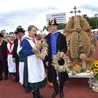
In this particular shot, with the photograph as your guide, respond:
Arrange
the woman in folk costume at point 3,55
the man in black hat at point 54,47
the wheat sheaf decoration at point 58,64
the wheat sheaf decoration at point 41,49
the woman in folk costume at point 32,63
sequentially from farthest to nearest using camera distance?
the woman in folk costume at point 3,55 < the man in black hat at point 54,47 < the wheat sheaf decoration at point 58,64 < the woman in folk costume at point 32,63 < the wheat sheaf decoration at point 41,49

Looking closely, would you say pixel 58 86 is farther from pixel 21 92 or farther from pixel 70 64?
pixel 70 64

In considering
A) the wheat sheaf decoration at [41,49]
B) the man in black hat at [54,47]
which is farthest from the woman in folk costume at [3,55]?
the wheat sheaf decoration at [41,49]

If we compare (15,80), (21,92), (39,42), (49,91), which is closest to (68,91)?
(49,91)

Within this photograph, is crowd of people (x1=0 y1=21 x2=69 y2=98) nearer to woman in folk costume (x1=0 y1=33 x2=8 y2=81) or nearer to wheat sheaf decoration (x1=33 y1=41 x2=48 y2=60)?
wheat sheaf decoration (x1=33 y1=41 x2=48 y2=60)

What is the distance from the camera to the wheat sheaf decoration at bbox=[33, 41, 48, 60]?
27.3 feet

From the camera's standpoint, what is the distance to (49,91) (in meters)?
10.1

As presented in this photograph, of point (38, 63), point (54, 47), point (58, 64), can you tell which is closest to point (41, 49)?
point (38, 63)

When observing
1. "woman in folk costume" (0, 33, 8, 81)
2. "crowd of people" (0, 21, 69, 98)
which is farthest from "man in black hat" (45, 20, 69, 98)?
"woman in folk costume" (0, 33, 8, 81)

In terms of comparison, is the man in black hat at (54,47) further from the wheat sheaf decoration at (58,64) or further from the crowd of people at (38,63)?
the wheat sheaf decoration at (58,64)

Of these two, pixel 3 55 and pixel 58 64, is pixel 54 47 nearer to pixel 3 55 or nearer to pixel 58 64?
pixel 58 64

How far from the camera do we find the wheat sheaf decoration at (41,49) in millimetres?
8320

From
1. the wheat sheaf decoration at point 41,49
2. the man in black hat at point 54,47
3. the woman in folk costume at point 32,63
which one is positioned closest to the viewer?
the wheat sheaf decoration at point 41,49

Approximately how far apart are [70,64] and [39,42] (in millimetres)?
3558

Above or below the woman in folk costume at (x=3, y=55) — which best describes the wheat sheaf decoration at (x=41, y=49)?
above
